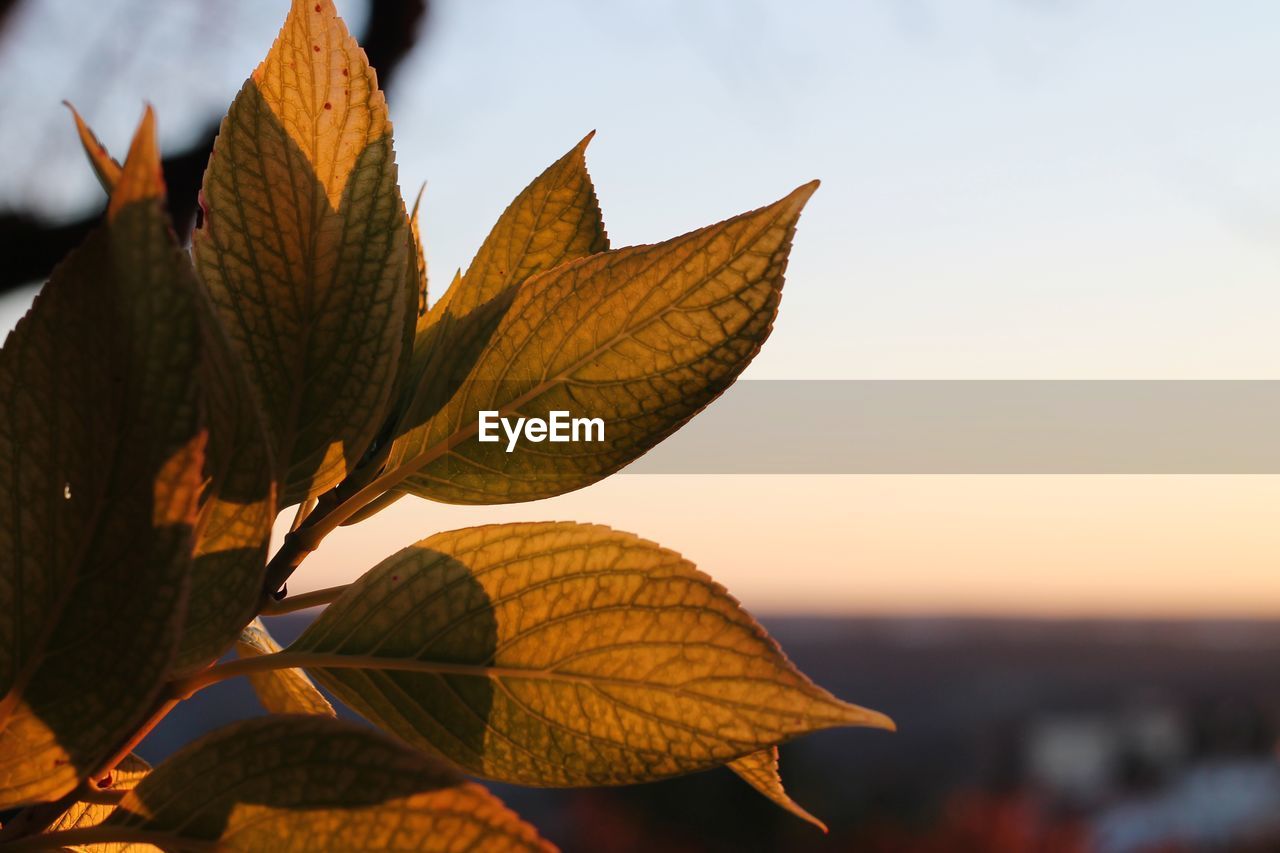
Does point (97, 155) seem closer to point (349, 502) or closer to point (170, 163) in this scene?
point (349, 502)

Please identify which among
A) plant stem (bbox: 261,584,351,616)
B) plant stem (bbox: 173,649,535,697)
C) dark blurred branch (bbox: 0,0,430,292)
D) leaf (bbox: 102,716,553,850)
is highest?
dark blurred branch (bbox: 0,0,430,292)

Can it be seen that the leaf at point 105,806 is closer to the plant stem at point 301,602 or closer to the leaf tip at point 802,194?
the plant stem at point 301,602

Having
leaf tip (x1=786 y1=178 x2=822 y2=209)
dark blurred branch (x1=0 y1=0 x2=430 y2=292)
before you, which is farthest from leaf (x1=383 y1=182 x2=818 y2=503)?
dark blurred branch (x1=0 y1=0 x2=430 y2=292)

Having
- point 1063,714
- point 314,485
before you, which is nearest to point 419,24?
point 314,485

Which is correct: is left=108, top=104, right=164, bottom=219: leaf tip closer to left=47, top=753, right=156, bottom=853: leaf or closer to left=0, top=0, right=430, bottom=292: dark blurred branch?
left=47, top=753, right=156, bottom=853: leaf

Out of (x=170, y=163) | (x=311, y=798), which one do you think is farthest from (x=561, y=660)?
(x=170, y=163)

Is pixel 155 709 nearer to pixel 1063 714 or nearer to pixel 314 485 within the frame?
pixel 314 485

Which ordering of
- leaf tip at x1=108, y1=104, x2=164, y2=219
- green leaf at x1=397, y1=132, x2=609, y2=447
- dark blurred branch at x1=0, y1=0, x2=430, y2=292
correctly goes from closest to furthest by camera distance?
leaf tip at x1=108, y1=104, x2=164, y2=219, green leaf at x1=397, y1=132, x2=609, y2=447, dark blurred branch at x1=0, y1=0, x2=430, y2=292
